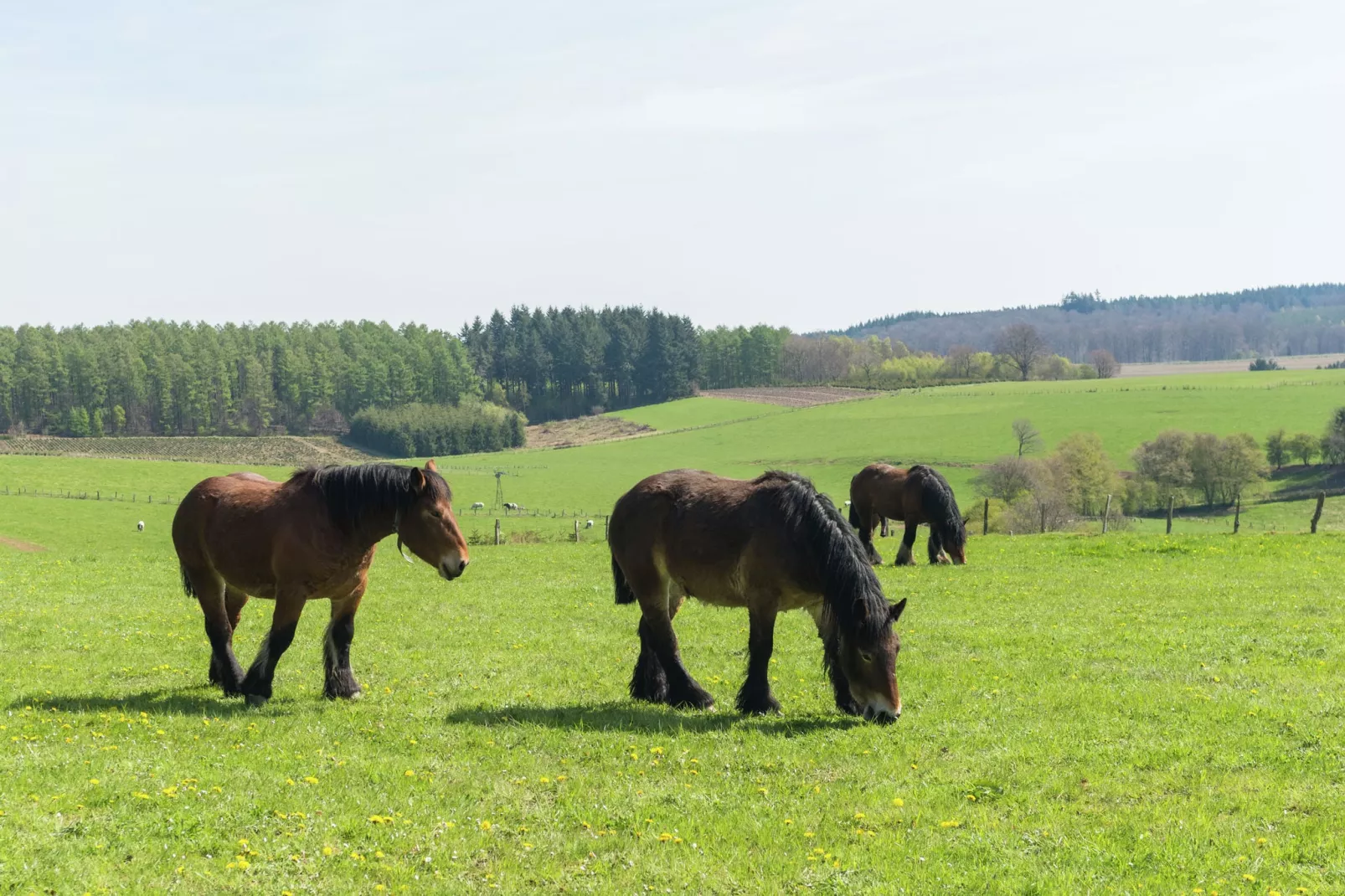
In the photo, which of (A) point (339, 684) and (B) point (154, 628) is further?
(B) point (154, 628)

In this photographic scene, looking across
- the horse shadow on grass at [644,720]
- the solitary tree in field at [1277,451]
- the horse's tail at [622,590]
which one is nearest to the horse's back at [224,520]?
the horse shadow on grass at [644,720]

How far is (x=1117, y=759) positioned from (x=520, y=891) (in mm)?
5424

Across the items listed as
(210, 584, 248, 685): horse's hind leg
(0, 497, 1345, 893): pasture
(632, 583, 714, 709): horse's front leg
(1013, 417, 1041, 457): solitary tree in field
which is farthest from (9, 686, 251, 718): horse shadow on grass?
(1013, 417, 1041, 457): solitary tree in field

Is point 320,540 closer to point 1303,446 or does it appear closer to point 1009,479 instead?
point 1009,479

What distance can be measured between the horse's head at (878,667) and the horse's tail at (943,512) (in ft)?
50.6

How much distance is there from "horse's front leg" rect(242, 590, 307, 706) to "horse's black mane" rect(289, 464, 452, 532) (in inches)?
39.5

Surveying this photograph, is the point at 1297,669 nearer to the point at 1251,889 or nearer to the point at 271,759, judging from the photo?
the point at 1251,889

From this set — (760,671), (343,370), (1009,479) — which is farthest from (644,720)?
(343,370)

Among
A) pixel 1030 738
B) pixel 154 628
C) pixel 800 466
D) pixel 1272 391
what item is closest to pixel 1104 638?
pixel 1030 738

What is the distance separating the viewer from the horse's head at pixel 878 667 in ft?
32.0

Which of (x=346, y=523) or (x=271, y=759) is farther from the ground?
(x=346, y=523)

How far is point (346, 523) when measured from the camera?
1076 cm

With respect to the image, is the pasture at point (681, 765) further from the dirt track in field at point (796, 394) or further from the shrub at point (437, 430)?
the dirt track in field at point (796, 394)

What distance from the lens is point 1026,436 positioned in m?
87.0
